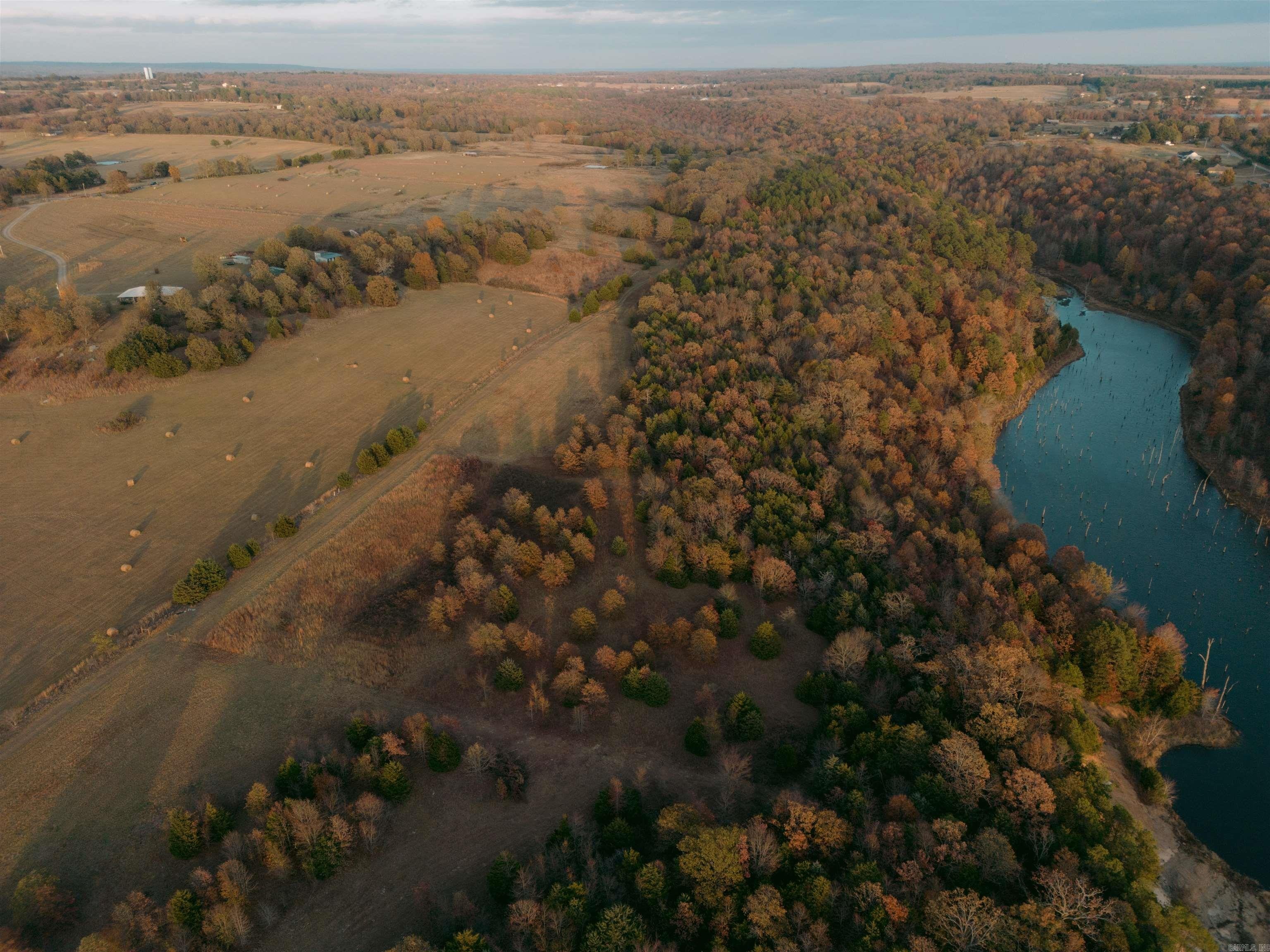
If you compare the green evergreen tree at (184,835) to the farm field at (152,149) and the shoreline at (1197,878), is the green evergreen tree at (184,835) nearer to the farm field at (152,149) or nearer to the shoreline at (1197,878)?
the shoreline at (1197,878)

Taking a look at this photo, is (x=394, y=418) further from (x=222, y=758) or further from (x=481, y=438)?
(x=222, y=758)

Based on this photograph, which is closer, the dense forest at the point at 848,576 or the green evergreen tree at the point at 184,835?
the dense forest at the point at 848,576

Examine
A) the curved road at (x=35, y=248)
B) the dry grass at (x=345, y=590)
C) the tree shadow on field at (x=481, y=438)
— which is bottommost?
the dry grass at (x=345, y=590)

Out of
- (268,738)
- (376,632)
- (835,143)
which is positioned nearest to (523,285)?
(376,632)

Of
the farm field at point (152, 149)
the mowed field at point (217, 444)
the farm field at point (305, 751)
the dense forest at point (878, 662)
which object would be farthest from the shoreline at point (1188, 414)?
the farm field at point (152, 149)

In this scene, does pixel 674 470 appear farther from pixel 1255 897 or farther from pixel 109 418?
pixel 109 418

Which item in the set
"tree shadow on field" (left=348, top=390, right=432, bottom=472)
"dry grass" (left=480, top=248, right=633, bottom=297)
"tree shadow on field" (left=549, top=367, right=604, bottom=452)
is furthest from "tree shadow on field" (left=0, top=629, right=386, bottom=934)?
"dry grass" (left=480, top=248, right=633, bottom=297)
